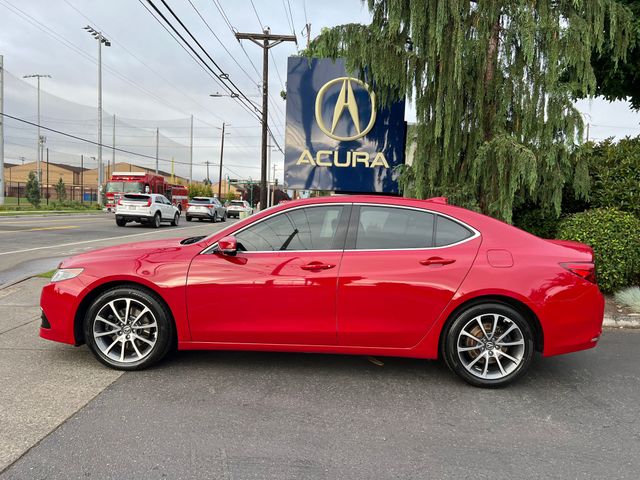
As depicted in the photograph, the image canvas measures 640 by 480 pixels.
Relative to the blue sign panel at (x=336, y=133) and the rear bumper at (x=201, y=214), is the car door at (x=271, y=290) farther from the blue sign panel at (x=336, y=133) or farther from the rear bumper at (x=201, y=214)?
the rear bumper at (x=201, y=214)

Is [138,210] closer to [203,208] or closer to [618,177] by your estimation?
[203,208]

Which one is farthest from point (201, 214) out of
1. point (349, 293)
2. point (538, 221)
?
point (349, 293)

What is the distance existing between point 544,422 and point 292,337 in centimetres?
190

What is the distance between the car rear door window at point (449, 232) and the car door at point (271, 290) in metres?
0.77

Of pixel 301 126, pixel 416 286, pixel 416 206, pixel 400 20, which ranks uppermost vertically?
pixel 400 20

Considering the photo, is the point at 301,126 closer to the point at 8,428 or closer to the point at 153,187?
the point at 8,428

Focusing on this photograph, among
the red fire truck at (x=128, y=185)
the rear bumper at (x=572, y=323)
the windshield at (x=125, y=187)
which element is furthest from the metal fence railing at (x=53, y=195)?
the rear bumper at (x=572, y=323)

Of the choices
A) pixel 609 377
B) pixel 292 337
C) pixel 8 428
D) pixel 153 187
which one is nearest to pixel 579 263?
pixel 609 377

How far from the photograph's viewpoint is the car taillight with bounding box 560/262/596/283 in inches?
143

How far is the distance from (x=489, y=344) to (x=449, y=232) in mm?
943

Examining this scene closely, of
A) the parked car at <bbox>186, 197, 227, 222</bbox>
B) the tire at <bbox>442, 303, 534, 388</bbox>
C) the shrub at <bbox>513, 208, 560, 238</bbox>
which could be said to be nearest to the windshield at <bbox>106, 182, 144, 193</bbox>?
the parked car at <bbox>186, 197, 227, 222</bbox>

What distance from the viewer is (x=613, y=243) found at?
20.6ft

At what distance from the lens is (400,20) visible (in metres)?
6.61

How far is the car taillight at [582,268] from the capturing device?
363cm
